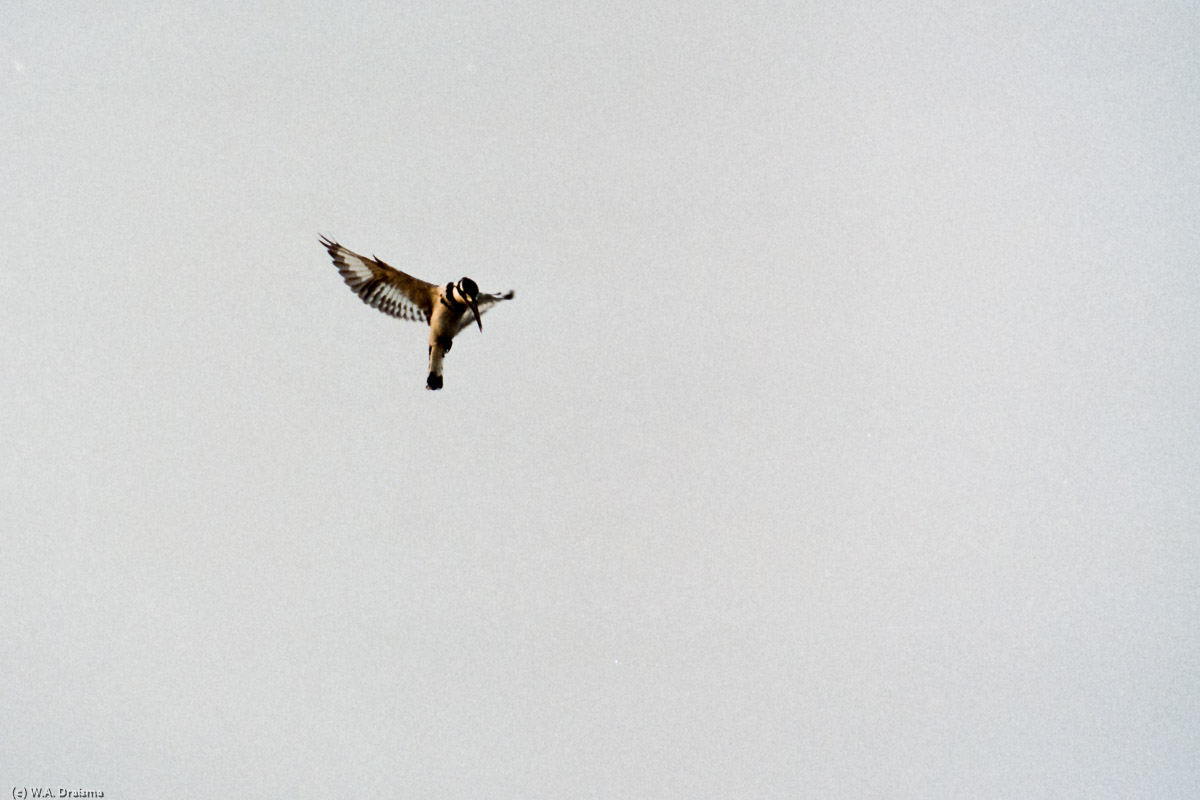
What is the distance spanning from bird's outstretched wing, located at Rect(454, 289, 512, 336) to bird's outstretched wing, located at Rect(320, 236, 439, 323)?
5cm

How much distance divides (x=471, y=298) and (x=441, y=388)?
193 centimetres

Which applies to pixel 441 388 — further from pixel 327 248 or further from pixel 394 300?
pixel 327 248

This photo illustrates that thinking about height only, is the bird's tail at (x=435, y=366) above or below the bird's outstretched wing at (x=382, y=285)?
below

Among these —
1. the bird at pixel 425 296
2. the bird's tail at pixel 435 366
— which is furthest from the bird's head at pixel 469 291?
the bird's tail at pixel 435 366

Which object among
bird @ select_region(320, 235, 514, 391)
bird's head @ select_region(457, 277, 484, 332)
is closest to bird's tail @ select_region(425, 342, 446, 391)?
bird @ select_region(320, 235, 514, 391)

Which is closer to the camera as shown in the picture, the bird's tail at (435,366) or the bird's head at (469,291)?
the bird's head at (469,291)

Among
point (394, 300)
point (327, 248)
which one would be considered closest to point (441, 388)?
point (394, 300)

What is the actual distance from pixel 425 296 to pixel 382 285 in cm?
71

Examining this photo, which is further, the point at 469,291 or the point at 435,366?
the point at 435,366

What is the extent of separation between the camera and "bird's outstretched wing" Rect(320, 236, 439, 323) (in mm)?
13422

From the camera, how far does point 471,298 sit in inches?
511

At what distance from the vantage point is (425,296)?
45.9 ft

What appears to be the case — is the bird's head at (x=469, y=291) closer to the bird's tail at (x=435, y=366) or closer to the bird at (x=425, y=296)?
the bird at (x=425, y=296)

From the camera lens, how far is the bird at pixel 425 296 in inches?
524
